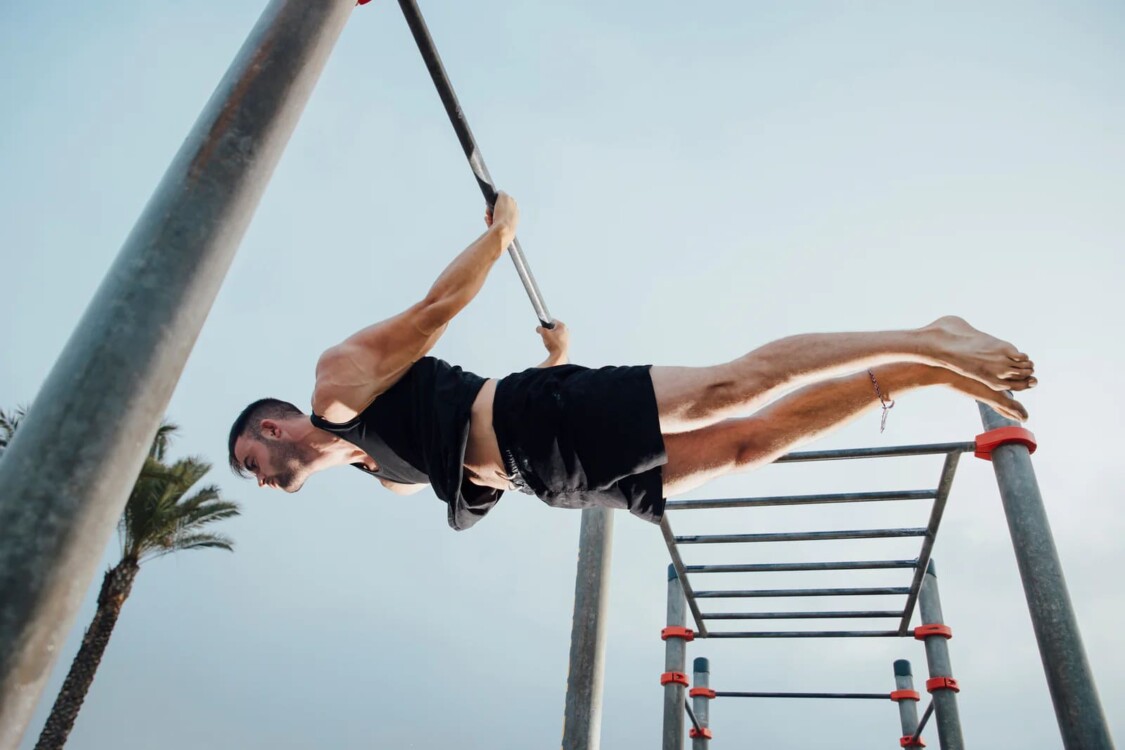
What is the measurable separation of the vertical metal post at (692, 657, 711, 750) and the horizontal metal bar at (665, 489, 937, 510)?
99.9 inches

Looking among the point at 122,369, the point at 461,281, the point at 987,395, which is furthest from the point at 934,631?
the point at 122,369

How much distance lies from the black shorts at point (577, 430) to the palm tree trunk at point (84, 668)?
42.4 ft

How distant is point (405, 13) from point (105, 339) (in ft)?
7.33

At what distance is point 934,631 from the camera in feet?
17.9

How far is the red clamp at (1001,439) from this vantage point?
3404mm

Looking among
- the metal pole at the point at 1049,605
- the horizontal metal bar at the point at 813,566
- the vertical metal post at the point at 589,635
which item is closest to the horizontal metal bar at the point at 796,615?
the horizontal metal bar at the point at 813,566

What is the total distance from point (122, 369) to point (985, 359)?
266cm

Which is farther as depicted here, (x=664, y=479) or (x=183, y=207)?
(x=664, y=479)

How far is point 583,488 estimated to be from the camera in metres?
→ 3.09

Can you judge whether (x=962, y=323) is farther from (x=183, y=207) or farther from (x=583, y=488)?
(x=183, y=207)

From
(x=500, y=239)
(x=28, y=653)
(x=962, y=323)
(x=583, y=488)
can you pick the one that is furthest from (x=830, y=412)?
(x=28, y=653)

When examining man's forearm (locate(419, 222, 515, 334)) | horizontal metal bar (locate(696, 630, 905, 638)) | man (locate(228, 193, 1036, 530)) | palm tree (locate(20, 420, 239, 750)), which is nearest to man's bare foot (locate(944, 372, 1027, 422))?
man (locate(228, 193, 1036, 530))

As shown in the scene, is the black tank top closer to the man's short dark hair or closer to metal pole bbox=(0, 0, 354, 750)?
the man's short dark hair

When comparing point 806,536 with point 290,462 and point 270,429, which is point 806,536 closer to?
point 290,462
